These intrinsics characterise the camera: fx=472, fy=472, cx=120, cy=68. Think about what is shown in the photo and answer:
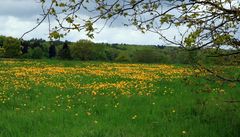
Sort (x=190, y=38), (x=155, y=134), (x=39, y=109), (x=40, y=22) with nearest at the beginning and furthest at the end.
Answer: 1. (x=40, y=22)
2. (x=190, y=38)
3. (x=155, y=134)
4. (x=39, y=109)

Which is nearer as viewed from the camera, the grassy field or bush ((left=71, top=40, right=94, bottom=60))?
Answer: the grassy field

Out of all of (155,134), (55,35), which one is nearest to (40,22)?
(55,35)

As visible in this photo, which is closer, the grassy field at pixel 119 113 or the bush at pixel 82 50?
the grassy field at pixel 119 113

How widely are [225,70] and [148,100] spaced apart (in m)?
4.23

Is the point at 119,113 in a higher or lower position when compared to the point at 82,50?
higher

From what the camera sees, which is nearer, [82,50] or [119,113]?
[119,113]

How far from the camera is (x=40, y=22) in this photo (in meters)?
5.09

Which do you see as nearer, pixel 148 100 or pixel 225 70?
pixel 225 70

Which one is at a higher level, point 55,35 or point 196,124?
point 55,35

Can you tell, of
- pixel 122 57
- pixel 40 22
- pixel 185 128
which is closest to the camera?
pixel 40 22

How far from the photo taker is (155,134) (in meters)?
8.37

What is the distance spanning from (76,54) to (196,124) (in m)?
102

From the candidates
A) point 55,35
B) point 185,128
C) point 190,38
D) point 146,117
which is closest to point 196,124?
point 185,128

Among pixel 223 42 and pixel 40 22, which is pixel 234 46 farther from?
pixel 40 22
